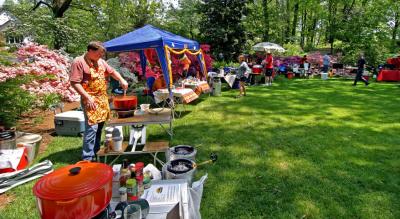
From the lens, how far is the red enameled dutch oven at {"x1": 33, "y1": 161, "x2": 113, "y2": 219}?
1.64 meters

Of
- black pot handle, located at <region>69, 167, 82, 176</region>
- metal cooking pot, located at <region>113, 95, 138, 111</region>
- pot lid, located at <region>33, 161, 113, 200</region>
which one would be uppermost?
metal cooking pot, located at <region>113, 95, 138, 111</region>

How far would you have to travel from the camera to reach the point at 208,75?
39.9ft

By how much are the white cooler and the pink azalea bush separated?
5.84ft

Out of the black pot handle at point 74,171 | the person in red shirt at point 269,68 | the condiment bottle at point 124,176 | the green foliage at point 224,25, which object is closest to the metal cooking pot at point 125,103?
the condiment bottle at point 124,176

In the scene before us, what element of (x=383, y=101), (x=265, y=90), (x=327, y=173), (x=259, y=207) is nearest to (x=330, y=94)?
(x=383, y=101)

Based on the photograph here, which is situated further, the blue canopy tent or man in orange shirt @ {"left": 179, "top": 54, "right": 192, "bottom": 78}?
man in orange shirt @ {"left": 179, "top": 54, "right": 192, "bottom": 78}

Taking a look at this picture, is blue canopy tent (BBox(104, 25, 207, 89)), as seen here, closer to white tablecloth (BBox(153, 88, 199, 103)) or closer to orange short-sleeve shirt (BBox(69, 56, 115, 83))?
white tablecloth (BBox(153, 88, 199, 103))

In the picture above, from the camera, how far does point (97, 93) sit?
3904mm

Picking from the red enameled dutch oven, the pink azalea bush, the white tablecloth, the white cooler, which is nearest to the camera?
the red enameled dutch oven

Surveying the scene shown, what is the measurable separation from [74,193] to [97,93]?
247 cm

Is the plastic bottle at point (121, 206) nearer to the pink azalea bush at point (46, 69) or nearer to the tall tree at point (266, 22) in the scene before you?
the pink azalea bush at point (46, 69)

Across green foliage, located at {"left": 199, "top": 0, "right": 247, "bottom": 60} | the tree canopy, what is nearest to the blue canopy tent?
the tree canopy

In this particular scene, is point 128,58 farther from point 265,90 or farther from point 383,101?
point 383,101

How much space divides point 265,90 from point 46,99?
839cm
